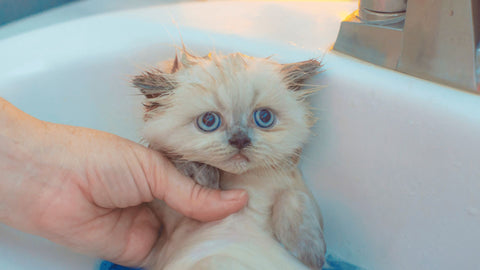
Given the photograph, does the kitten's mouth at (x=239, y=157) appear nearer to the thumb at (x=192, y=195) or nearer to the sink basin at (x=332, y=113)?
the thumb at (x=192, y=195)

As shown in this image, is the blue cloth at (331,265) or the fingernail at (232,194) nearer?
the fingernail at (232,194)

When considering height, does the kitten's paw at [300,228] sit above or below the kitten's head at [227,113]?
below

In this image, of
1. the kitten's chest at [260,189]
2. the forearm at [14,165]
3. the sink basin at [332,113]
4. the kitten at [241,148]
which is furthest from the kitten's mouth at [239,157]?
the forearm at [14,165]

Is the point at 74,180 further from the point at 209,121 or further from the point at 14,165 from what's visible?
the point at 209,121

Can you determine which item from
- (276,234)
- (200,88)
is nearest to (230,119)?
(200,88)

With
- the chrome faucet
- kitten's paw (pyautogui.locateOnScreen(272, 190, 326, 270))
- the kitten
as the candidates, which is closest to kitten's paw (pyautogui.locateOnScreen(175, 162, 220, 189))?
the kitten

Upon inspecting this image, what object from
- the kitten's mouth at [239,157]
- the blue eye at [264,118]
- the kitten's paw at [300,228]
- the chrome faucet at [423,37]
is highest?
the chrome faucet at [423,37]

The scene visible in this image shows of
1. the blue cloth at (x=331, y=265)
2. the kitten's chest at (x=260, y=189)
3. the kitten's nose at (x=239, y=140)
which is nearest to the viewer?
the kitten's nose at (x=239, y=140)
